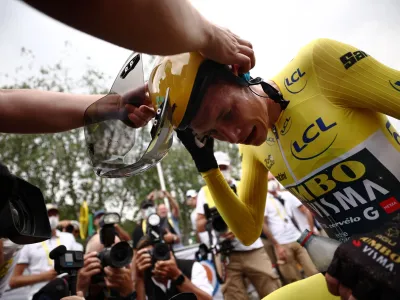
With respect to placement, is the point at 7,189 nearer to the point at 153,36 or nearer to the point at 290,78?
the point at 153,36

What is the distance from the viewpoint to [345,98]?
2.06 metres

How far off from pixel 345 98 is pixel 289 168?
1.93 feet

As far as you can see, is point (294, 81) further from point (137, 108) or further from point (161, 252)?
point (161, 252)

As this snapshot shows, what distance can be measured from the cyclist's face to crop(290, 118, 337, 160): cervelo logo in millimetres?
252

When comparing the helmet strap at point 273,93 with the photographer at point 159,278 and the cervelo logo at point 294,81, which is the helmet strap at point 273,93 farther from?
the photographer at point 159,278

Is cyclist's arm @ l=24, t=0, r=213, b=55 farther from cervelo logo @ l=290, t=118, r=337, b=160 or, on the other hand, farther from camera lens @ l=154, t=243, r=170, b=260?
camera lens @ l=154, t=243, r=170, b=260

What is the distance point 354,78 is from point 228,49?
90 centimetres

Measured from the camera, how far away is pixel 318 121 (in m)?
2.18

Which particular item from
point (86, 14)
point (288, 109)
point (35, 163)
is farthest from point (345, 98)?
point (35, 163)

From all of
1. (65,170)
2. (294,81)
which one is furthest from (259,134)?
(65,170)

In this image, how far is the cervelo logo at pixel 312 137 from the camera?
84.8 inches

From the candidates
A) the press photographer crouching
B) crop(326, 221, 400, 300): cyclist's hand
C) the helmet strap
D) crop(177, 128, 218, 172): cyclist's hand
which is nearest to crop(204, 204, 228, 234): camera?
the press photographer crouching

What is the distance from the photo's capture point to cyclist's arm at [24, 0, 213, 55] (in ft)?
3.11

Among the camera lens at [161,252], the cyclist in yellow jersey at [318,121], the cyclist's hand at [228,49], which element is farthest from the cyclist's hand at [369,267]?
the camera lens at [161,252]
